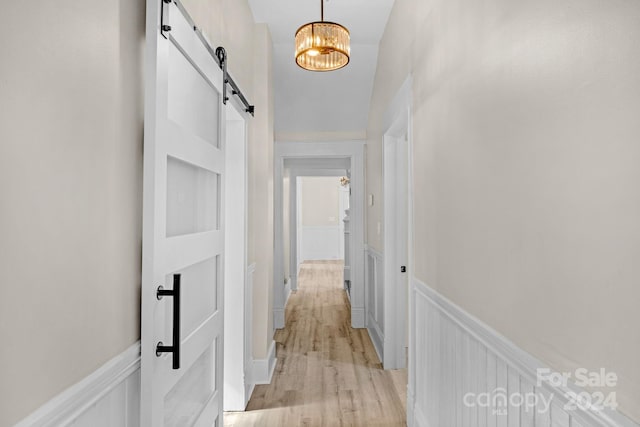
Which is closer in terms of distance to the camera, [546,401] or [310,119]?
[546,401]

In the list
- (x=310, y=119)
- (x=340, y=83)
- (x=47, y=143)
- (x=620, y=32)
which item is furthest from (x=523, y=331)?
(x=310, y=119)

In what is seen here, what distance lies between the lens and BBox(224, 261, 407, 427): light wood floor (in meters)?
2.60

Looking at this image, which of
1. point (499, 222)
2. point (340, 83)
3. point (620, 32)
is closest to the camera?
point (620, 32)

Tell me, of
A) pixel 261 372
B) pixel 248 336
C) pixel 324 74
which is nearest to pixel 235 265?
pixel 248 336

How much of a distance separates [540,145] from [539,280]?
0.33m

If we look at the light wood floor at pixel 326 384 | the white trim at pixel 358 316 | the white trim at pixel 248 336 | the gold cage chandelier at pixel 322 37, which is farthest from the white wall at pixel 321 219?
the gold cage chandelier at pixel 322 37

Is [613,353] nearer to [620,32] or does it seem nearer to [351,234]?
[620,32]

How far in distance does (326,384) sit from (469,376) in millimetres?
1785

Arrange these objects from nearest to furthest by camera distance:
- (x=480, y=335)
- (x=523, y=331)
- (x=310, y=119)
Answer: (x=523, y=331) → (x=480, y=335) → (x=310, y=119)

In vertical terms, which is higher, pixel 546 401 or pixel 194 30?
pixel 194 30

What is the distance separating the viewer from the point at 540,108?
3.31 feet

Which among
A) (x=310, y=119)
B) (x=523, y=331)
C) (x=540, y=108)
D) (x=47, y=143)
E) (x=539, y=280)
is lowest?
(x=523, y=331)

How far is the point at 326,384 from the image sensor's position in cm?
310

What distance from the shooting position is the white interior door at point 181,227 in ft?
3.65
